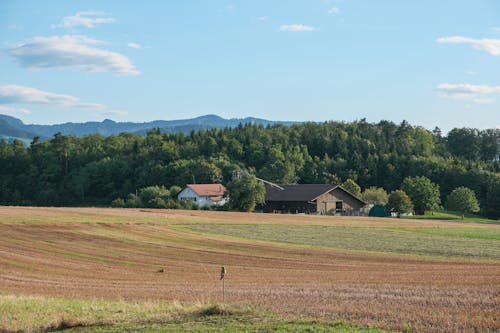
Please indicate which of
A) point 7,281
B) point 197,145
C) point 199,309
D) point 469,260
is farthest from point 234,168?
point 199,309

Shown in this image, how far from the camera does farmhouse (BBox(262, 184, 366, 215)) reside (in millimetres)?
111562

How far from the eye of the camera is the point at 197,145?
160500mm

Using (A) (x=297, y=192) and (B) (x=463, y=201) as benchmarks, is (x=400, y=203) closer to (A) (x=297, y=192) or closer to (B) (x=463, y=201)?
(B) (x=463, y=201)

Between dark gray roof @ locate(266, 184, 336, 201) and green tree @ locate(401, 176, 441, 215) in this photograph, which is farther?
green tree @ locate(401, 176, 441, 215)

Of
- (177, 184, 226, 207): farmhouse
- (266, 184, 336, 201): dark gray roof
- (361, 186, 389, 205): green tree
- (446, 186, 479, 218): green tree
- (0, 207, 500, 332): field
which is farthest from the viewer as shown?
(361, 186, 389, 205): green tree

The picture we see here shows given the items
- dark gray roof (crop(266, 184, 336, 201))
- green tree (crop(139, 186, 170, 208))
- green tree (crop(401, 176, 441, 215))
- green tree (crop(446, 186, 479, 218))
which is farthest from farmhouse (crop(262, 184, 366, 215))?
green tree (crop(139, 186, 170, 208))

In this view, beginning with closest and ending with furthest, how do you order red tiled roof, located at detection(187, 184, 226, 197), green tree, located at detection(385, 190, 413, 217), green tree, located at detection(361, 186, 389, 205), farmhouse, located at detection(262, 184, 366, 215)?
green tree, located at detection(385, 190, 413, 217) → farmhouse, located at detection(262, 184, 366, 215) → red tiled roof, located at detection(187, 184, 226, 197) → green tree, located at detection(361, 186, 389, 205)

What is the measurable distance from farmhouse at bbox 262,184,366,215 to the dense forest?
25029 mm

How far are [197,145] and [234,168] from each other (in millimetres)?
23220

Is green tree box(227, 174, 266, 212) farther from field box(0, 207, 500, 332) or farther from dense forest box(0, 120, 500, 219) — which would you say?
field box(0, 207, 500, 332)

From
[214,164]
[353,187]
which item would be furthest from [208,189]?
[353,187]

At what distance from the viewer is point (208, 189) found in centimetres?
12500

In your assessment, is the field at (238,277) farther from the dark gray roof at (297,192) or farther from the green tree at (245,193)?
the dark gray roof at (297,192)

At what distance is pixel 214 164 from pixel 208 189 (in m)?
16.7
